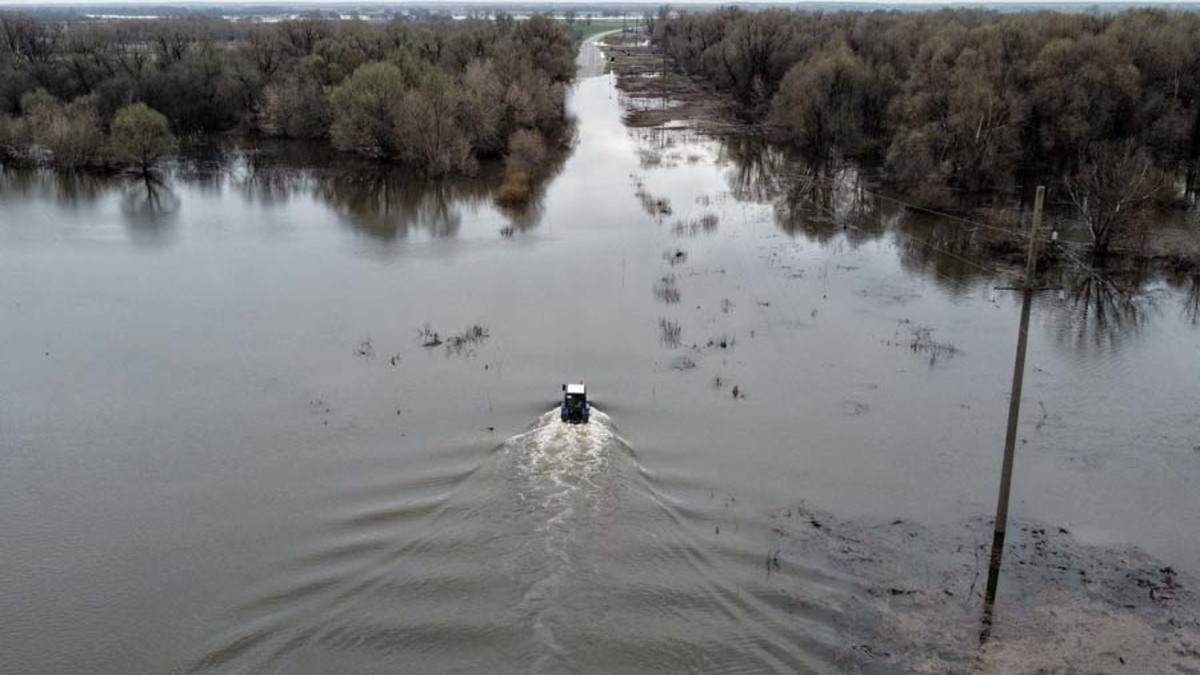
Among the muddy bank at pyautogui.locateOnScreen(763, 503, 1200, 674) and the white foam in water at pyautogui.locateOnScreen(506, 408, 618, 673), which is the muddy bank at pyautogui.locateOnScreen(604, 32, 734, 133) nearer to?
the white foam in water at pyautogui.locateOnScreen(506, 408, 618, 673)

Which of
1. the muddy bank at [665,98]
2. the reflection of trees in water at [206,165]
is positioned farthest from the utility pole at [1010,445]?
the muddy bank at [665,98]

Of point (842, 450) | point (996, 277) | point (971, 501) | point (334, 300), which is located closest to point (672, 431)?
point (842, 450)

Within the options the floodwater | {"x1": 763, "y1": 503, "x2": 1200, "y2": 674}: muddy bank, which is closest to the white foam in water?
the floodwater

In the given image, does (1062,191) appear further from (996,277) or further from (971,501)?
(971,501)

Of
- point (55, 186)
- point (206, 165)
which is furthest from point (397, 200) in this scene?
point (55, 186)

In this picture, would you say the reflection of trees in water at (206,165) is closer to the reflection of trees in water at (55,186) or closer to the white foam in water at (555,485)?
the reflection of trees in water at (55,186)

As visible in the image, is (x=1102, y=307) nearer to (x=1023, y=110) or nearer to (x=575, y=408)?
(x=575, y=408)

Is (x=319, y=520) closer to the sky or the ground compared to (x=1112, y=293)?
closer to the ground
